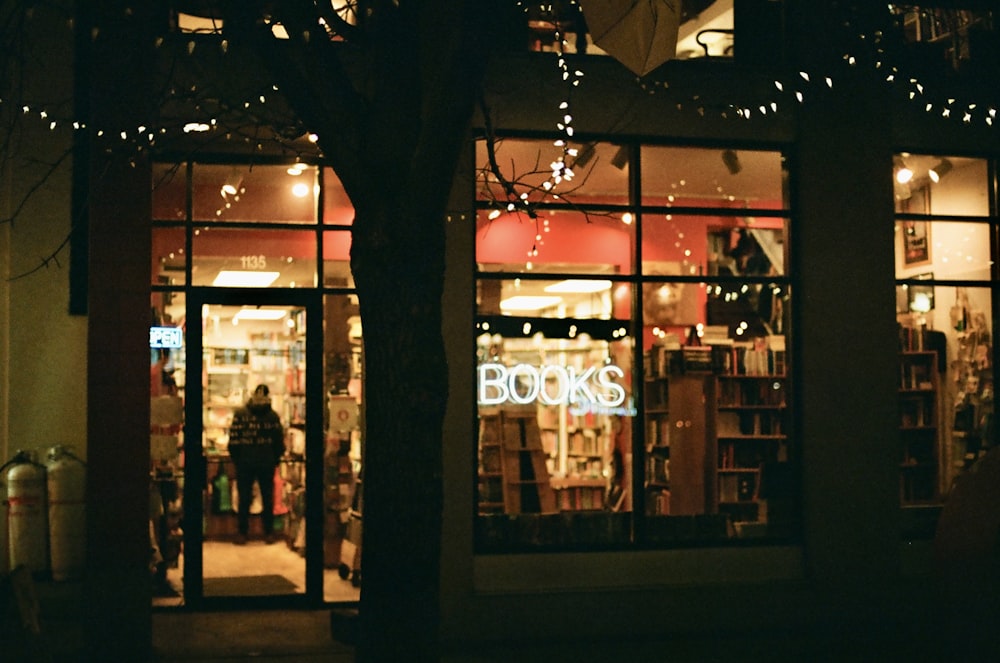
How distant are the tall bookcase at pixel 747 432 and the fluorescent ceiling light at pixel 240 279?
4.19 meters

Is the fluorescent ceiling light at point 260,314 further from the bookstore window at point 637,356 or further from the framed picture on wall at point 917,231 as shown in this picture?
the framed picture on wall at point 917,231

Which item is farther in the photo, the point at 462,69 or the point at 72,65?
the point at 72,65

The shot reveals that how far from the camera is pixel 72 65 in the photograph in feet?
36.0

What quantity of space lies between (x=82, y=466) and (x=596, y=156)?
529cm

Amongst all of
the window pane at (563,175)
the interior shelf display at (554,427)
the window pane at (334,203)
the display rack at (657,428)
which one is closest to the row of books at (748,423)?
the display rack at (657,428)

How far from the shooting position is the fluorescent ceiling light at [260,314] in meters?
11.1

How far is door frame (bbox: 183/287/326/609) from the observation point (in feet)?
35.5

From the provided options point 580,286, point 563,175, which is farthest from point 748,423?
point 563,175

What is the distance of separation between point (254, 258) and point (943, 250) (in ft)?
21.3

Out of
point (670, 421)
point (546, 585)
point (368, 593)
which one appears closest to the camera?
point (368, 593)

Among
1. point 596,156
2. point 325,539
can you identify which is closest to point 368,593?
point 325,539

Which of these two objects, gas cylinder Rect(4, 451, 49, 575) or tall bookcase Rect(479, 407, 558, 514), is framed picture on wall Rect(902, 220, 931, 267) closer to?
tall bookcase Rect(479, 407, 558, 514)

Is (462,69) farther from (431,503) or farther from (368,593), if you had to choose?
(368,593)

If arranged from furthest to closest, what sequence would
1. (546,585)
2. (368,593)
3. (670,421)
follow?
(670,421)
(546,585)
(368,593)
